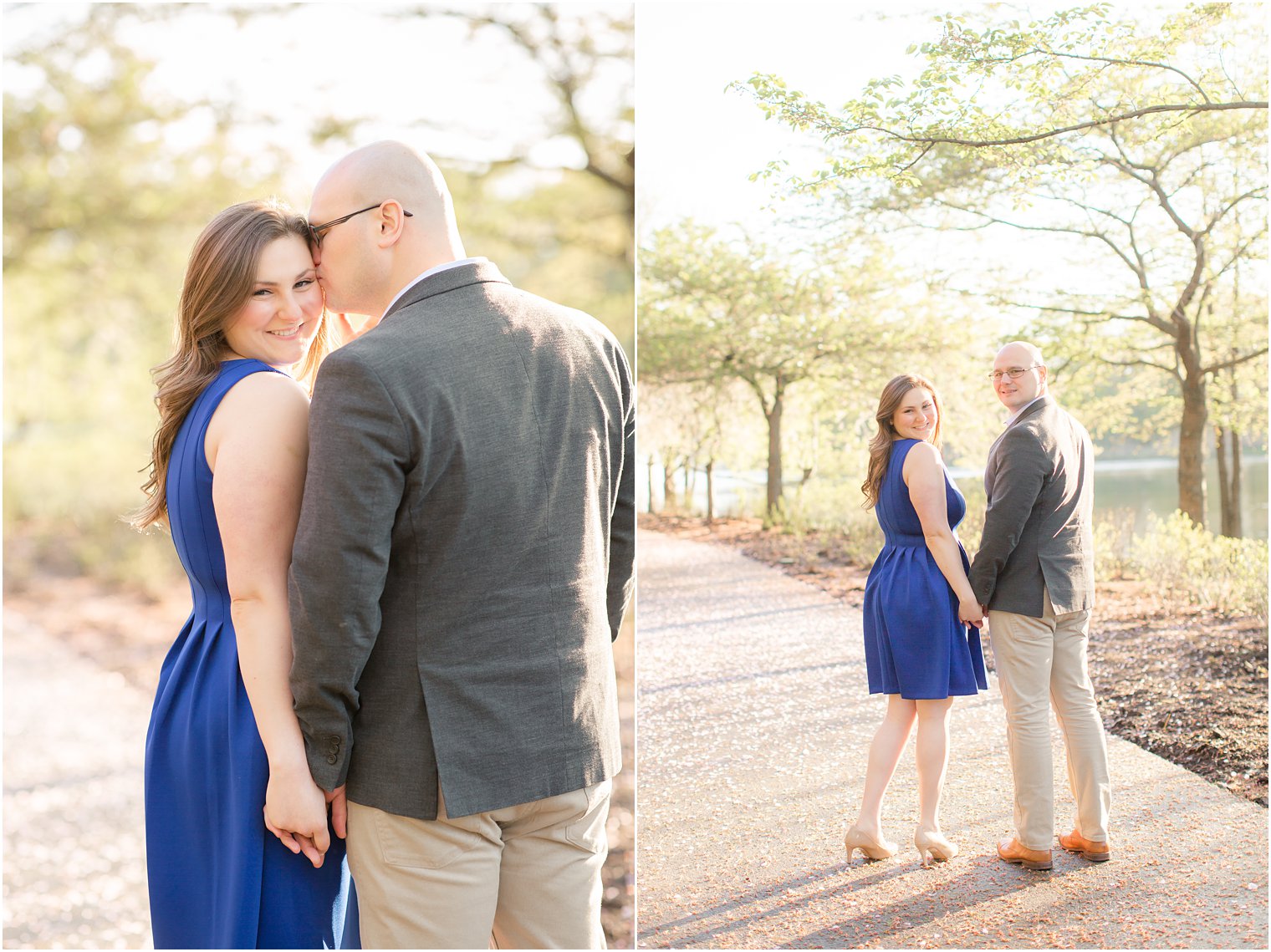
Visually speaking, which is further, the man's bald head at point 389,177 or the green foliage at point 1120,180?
the green foliage at point 1120,180

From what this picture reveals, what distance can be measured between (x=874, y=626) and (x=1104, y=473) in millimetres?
687

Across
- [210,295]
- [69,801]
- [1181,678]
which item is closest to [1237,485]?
[1181,678]

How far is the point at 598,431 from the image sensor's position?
1.58m

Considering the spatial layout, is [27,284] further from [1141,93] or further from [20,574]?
[1141,93]

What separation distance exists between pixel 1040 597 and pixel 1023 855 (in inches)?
26.1

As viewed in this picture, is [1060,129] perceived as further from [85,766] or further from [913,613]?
[85,766]

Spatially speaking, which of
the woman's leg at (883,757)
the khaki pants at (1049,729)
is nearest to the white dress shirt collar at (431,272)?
the woman's leg at (883,757)

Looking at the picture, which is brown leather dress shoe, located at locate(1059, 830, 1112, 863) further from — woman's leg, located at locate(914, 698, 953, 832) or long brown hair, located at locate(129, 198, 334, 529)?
long brown hair, located at locate(129, 198, 334, 529)

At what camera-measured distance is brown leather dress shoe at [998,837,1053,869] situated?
246 centimetres

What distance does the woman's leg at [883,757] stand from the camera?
2.47 meters

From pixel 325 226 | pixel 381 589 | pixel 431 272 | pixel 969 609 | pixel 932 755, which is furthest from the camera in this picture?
pixel 932 755

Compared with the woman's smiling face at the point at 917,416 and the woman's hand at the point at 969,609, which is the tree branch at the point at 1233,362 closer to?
the woman's smiling face at the point at 917,416

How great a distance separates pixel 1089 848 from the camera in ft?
8.07

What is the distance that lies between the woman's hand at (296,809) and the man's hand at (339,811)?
14 millimetres
